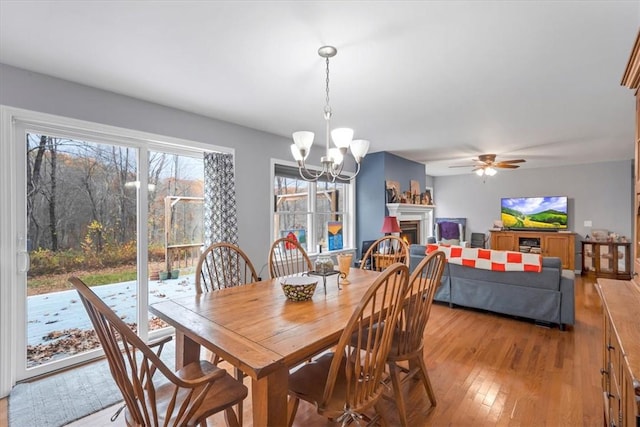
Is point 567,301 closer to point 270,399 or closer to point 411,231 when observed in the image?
point 411,231

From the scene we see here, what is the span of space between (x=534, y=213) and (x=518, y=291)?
4.35 m

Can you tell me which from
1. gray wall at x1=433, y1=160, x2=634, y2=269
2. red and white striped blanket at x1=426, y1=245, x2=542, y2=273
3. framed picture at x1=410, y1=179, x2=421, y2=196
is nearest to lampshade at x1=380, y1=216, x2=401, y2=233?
red and white striped blanket at x1=426, y1=245, x2=542, y2=273

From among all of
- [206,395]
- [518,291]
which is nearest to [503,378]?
[518,291]

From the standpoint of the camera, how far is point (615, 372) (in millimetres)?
1251

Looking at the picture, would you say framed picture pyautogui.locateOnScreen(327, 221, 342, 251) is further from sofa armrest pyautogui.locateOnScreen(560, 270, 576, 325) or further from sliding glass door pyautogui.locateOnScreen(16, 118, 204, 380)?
sofa armrest pyautogui.locateOnScreen(560, 270, 576, 325)

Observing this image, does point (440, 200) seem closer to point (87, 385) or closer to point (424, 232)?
point (424, 232)

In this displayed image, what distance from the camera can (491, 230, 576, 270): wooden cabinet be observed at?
241 inches

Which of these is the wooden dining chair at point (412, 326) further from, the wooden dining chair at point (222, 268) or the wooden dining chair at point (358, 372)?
the wooden dining chair at point (222, 268)

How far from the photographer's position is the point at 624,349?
0.93 meters

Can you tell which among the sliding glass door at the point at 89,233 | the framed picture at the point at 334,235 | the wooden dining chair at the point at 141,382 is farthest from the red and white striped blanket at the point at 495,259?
the sliding glass door at the point at 89,233

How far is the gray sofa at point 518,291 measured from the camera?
3.20 meters

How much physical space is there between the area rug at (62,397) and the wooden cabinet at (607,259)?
769 centimetres

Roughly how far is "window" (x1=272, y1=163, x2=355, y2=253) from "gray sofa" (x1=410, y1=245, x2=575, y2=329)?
1.94 meters

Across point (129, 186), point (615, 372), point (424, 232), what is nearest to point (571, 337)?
point (615, 372)
